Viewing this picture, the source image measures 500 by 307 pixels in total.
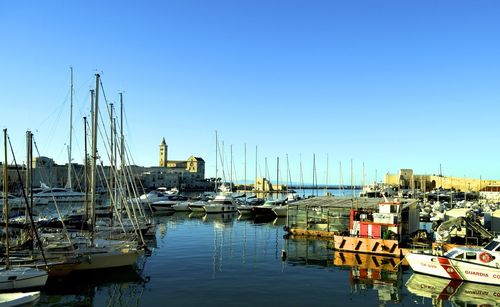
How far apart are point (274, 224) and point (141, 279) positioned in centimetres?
3511

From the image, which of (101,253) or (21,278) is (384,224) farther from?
(21,278)

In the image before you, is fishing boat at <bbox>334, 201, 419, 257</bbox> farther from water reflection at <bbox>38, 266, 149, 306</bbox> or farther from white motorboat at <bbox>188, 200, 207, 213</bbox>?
white motorboat at <bbox>188, 200, 207, 213</bbox>

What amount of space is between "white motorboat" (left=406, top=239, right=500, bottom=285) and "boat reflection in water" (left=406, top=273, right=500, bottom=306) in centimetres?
38

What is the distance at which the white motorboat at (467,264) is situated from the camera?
26125 mm

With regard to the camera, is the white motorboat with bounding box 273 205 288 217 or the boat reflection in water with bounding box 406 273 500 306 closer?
the boat reflection in water with bounding box 406 273 500 306

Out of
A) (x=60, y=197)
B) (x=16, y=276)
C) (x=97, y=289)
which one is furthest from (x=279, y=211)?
(x=60, y=197)

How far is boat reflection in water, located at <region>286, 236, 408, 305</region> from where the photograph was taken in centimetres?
2525

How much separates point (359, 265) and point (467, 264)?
771cm

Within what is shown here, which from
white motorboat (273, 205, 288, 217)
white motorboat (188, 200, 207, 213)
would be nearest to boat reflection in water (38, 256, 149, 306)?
white motorboat (273, 205, 288, 217)

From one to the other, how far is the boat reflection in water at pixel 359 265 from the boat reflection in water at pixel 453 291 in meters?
1.12

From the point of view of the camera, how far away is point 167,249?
38562mm

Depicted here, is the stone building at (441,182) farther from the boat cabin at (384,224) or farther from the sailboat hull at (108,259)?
the sailboat hull at (108,259)

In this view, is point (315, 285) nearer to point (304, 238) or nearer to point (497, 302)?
point (497, 302)

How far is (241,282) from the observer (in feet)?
85.7
